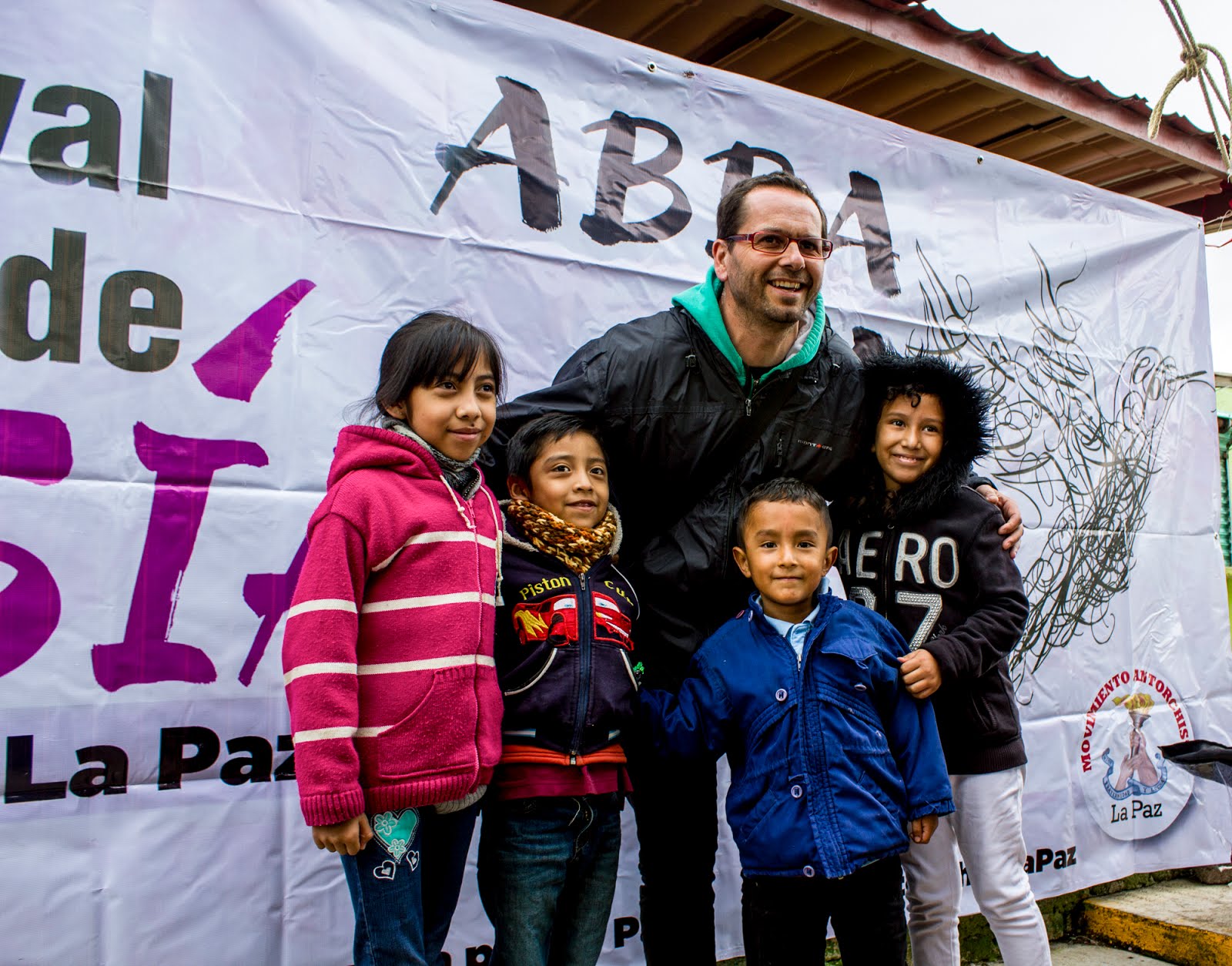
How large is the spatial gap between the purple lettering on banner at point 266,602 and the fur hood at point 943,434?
1.26 meters

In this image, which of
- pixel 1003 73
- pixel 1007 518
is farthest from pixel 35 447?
pixel 1003 73

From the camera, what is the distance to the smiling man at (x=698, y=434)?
1.87 metres

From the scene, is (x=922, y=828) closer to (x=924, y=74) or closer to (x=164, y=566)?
(x=164, y=566)

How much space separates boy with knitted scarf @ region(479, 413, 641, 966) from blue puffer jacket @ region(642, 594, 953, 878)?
162 millimetres

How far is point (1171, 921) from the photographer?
3.01 m

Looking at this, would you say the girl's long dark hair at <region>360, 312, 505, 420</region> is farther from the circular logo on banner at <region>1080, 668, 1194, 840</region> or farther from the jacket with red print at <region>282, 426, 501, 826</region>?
the circular logo on banner at <region>1080, 668, 1194, 840</region>

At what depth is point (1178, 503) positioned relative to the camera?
11.6 ft

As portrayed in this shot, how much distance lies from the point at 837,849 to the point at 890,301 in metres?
1.93

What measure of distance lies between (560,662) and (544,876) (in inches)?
14.4

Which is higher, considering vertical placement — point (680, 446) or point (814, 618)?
point (680, 446)

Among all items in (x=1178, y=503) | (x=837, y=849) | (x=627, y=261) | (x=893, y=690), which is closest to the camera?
(x=837, y=849)

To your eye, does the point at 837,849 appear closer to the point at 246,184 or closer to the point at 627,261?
the point at 627,261

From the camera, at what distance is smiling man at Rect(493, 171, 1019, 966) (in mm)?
1872

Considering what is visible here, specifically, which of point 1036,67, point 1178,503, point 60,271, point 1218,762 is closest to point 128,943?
point 60,271
